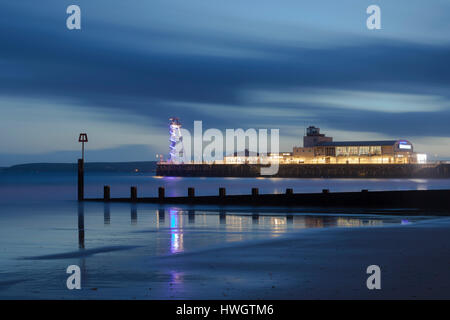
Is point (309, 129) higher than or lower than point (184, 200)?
higher

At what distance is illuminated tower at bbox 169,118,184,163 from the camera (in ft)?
593

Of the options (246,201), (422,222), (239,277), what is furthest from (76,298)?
(246,201)

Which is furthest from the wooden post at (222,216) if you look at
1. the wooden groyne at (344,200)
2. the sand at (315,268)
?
the sand at (315,268)

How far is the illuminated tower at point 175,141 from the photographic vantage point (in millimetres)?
180875

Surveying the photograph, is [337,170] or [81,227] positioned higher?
[337,170]

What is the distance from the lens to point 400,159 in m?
164

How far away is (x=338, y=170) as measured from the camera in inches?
6358

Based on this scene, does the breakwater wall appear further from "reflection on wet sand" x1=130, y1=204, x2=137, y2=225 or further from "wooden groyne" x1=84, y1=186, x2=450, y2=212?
"reflection on wet sand" x1=130, y1=204, x2=137, y2=225

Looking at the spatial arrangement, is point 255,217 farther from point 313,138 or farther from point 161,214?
point 313,138

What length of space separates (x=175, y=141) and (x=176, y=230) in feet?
527

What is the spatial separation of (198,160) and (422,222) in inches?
6822

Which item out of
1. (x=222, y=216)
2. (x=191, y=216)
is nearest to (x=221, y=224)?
(x=222, y=216)
